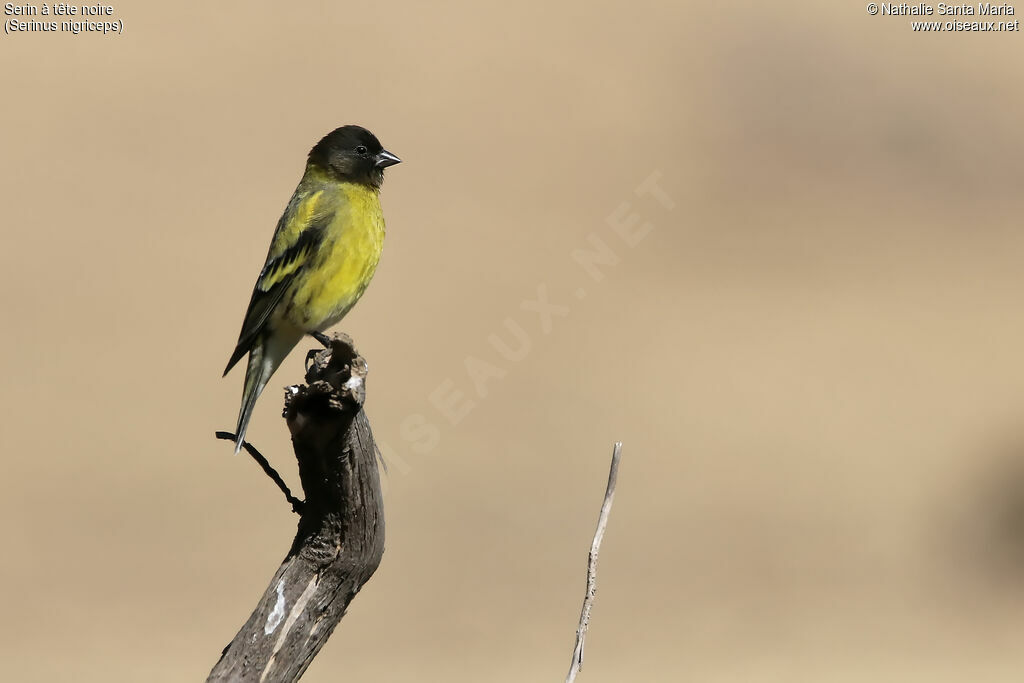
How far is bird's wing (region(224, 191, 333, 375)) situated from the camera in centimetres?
876

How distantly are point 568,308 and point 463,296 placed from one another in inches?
91.4

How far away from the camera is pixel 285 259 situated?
893 cm

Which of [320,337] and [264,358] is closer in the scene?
[320,337]

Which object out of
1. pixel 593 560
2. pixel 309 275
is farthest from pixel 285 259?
pixel 593 560

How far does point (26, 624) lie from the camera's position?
869 inches

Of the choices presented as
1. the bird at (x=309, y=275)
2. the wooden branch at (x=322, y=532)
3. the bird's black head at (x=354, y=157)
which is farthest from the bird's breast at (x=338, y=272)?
the wooden branch at (x=322, y=532)

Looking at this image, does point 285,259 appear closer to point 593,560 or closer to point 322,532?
point 322,532

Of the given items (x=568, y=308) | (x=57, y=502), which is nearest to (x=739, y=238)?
(x=568, y=308)

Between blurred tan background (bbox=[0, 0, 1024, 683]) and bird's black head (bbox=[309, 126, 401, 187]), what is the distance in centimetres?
1121

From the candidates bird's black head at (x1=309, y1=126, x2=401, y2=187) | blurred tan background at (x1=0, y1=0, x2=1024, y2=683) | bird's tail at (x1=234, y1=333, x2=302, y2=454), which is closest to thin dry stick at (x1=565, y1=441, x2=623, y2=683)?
bird's tail at (x1=234, y1=333, x2=302, y2=454)

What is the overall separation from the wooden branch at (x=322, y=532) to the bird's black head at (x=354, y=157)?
134 inches

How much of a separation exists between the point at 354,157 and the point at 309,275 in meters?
1.10

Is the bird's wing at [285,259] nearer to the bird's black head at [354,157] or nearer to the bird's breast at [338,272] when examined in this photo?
the bird's breast at [338,272]

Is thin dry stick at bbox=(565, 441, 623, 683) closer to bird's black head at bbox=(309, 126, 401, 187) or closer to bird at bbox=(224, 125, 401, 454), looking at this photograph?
bird at bbox=(224, 125, 401, 454)
